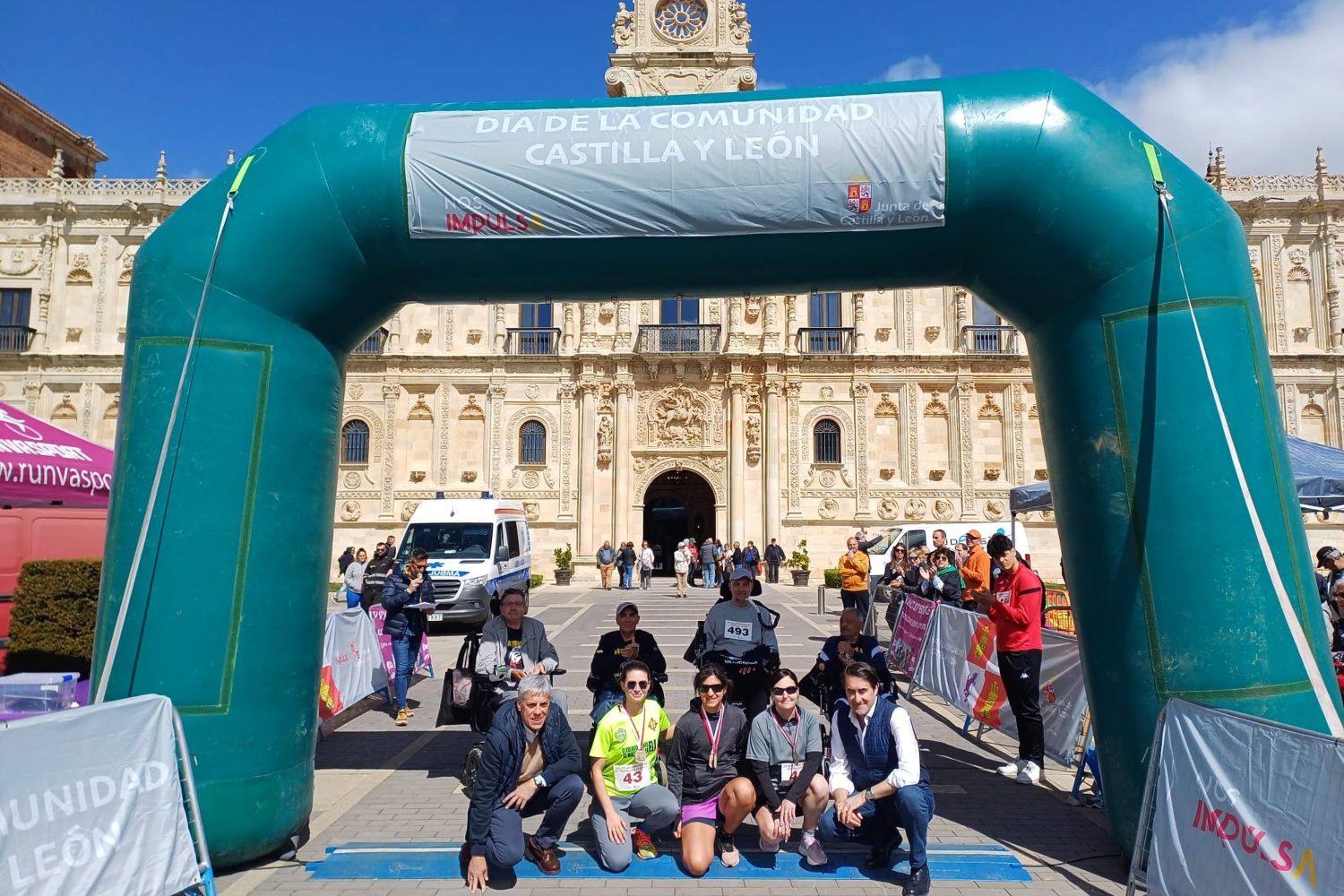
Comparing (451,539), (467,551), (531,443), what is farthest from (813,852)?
(531,443)

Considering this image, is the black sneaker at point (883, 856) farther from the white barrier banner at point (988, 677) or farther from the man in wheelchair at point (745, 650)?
the white barrier banner at point (988, 677)

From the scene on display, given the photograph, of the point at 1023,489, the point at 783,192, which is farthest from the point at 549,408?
the point at 783,192

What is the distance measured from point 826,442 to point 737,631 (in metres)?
24.4

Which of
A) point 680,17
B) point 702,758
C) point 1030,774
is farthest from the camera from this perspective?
point 680,17

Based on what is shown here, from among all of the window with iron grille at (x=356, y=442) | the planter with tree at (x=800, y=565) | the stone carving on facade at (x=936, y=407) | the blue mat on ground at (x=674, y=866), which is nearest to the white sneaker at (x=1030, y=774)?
the blue mat on ground at (x=674, y=866)

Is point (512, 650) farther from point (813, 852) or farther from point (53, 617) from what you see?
point (53, 617)

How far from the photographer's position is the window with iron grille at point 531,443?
3059cm

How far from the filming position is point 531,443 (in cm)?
3072

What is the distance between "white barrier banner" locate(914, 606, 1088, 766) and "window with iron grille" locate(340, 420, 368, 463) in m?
24.7

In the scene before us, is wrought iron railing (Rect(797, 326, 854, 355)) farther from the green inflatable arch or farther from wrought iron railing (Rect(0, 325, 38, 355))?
wrought iron railing (Rect(0, 325, 38, 355))

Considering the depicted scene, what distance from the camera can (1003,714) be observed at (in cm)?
845

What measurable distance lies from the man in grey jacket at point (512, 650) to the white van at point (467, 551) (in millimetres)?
8615

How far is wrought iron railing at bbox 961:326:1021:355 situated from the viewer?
30531 mm

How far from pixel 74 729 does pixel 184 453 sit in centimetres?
172
